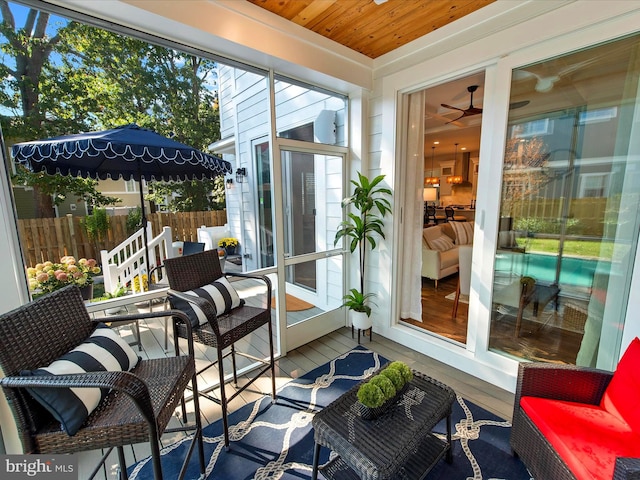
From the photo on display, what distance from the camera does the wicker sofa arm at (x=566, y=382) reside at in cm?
146

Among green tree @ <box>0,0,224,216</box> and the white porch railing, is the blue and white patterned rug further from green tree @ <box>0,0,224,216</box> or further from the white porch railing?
green tree @ <box>0,0,224,216</box>

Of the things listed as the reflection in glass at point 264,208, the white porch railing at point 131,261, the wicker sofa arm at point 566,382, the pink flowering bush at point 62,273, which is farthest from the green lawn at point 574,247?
the pink flowering bush at point 62,273

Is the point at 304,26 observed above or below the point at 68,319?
above

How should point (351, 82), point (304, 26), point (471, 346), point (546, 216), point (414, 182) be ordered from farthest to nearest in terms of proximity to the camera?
point (414, 182), point (351, 82), point (471, 346), point (304, 26), point (546, 216)

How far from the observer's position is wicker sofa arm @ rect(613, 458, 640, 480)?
3.01ft

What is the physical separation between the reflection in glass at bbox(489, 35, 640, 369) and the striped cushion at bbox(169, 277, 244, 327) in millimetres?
2058

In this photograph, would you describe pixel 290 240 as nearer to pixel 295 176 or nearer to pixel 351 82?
pixel 295 176

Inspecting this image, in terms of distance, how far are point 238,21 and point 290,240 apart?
1.73m

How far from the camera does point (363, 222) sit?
116 inches

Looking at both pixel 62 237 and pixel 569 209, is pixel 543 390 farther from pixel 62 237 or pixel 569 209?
pixel 62 237

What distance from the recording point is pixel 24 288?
1.56 m

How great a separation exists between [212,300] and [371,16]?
2.36 meters

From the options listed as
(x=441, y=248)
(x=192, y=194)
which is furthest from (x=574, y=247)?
(x=192, y=194)

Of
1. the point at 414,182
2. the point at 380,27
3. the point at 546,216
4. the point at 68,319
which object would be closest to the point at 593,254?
the point at 546,216
